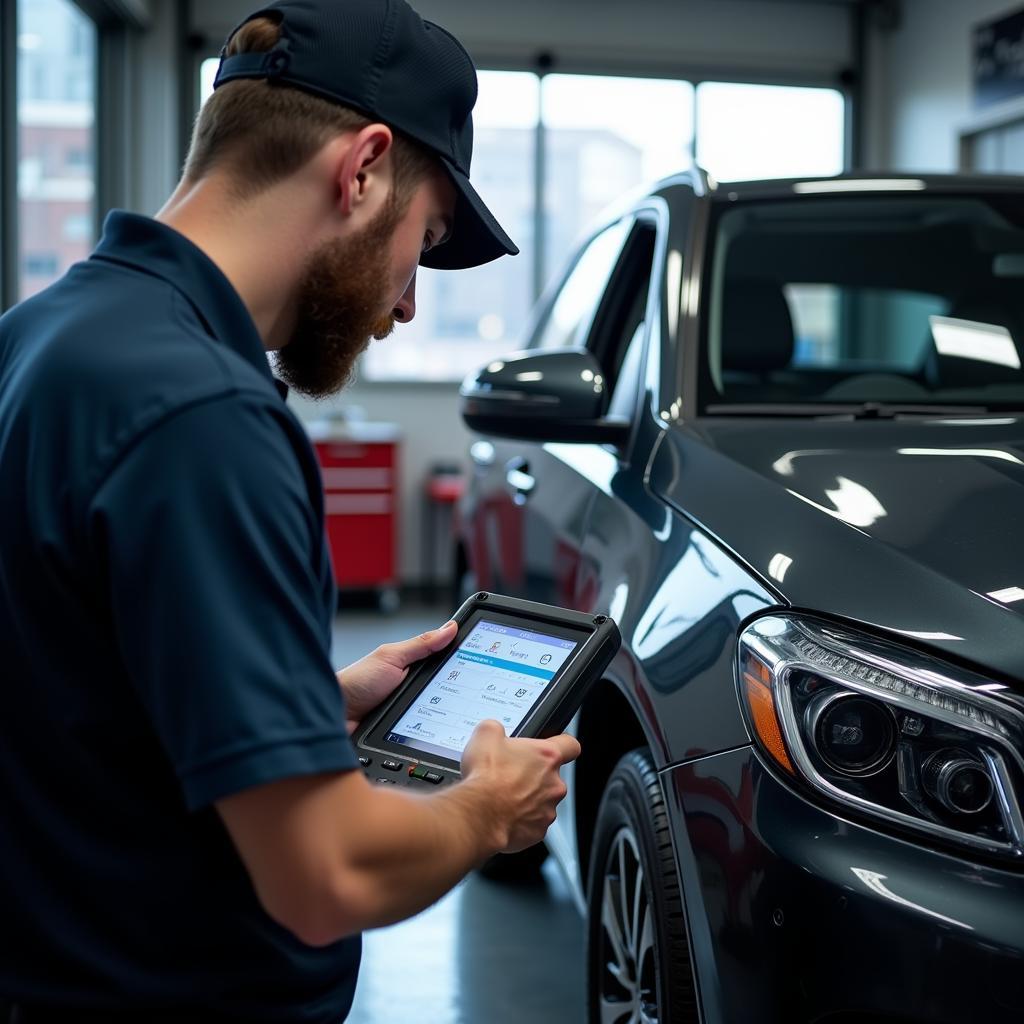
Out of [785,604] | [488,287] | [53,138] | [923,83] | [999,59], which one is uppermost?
[923,83]

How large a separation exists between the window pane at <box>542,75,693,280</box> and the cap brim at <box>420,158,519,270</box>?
6570mm

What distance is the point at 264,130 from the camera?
34.0 inches

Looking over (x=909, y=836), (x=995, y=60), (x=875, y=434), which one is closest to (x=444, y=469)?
(x=995, y=60)

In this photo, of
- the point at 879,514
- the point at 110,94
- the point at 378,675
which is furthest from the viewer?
the point at 110,94

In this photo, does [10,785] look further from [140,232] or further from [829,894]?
[829,894]

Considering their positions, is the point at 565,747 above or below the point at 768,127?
below

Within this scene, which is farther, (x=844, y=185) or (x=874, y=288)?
(x=874, y=288)

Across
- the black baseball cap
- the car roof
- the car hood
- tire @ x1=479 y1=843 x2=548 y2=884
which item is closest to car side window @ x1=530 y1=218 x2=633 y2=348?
the car roof

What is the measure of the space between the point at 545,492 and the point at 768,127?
630cm

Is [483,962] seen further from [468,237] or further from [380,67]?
[380,67]

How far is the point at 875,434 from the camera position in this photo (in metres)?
1.66

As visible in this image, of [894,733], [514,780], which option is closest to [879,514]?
[894,733]

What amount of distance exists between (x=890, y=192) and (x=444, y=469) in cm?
529

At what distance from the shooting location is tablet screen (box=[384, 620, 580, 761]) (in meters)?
1.12
